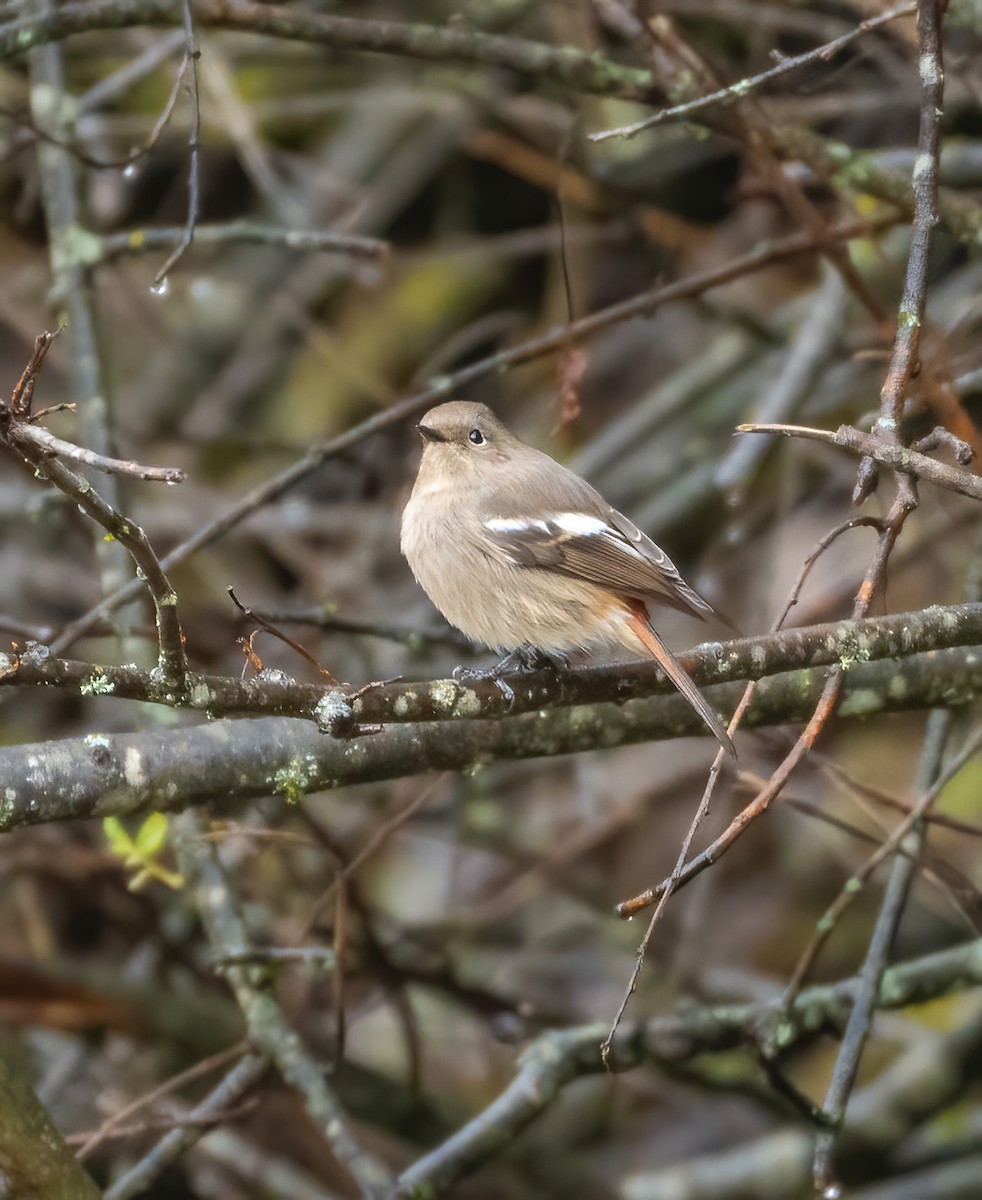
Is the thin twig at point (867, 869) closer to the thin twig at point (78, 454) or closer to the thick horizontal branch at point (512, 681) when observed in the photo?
the thick horizontal branch at point (512, 681)

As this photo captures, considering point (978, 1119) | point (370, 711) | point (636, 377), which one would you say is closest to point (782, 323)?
point (636, 377)

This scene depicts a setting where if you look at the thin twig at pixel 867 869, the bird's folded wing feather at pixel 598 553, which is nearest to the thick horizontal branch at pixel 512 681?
the bird's folded wing feather at pixel 598 553

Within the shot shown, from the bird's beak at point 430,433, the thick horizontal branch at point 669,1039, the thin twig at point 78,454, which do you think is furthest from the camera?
the bird's beak at point 430,433

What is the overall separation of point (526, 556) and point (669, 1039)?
57.2 inches

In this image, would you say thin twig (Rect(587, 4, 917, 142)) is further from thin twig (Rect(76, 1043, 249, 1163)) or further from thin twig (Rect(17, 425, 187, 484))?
thin twig (Rect(76, 1043, 249, 1163))

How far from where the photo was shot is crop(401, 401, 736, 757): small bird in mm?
3922

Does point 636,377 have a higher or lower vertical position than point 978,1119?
Answer: higher

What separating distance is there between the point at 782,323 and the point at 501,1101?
12.8ft

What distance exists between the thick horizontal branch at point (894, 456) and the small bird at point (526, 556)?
1.09 meters

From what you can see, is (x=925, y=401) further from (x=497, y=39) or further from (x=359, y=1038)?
(x=359, y=1038)

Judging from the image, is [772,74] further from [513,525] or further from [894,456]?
[513,525]

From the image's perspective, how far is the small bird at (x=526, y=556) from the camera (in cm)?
392

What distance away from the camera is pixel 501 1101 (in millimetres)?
3801

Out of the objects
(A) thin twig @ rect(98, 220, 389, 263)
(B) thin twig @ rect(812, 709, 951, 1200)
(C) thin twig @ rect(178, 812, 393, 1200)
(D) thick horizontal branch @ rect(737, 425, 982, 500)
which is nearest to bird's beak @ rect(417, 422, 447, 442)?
(A) thin twig @ rect(98, 220, 389, 263)
